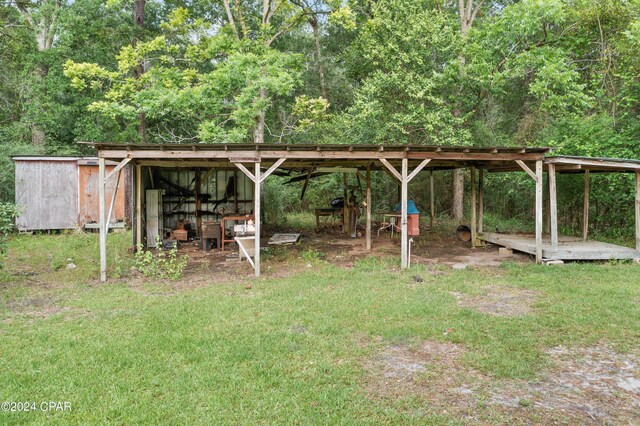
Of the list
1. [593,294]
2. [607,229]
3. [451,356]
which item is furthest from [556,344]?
[607,229]

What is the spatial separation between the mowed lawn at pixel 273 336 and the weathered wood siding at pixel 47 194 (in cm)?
553

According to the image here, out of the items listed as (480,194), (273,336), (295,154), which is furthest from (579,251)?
(273,336)

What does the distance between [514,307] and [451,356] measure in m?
2.21

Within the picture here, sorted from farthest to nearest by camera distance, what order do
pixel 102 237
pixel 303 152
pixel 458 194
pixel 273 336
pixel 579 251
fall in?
1. pixel 458 194
2. pixel 579 251
3. pixel 303 152
4. pixel 102 237
5. pixel 273 336

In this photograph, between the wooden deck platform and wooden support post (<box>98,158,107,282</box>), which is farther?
the wooden deck platform

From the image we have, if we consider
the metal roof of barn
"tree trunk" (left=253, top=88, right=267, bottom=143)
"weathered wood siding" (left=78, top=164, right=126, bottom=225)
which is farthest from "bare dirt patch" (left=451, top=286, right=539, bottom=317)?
"weathered wood siding" (left=78, top=164, right=126, bottom=225)

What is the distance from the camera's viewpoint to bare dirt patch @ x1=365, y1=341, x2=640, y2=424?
319 centimetres

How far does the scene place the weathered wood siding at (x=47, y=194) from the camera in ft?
42.1

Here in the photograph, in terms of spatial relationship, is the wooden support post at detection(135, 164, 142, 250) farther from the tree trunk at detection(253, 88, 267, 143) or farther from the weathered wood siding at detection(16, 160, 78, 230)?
the tree trunk at detection(253, 88, 267, 143)

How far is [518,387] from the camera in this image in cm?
360

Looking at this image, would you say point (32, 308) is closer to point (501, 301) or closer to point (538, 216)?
point (501, 301)

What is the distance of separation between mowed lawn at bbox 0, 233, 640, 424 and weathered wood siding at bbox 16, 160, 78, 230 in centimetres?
553

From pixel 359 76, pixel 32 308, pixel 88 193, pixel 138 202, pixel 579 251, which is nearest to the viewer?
pixel 32 308

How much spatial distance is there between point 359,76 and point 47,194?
12.1 meters
